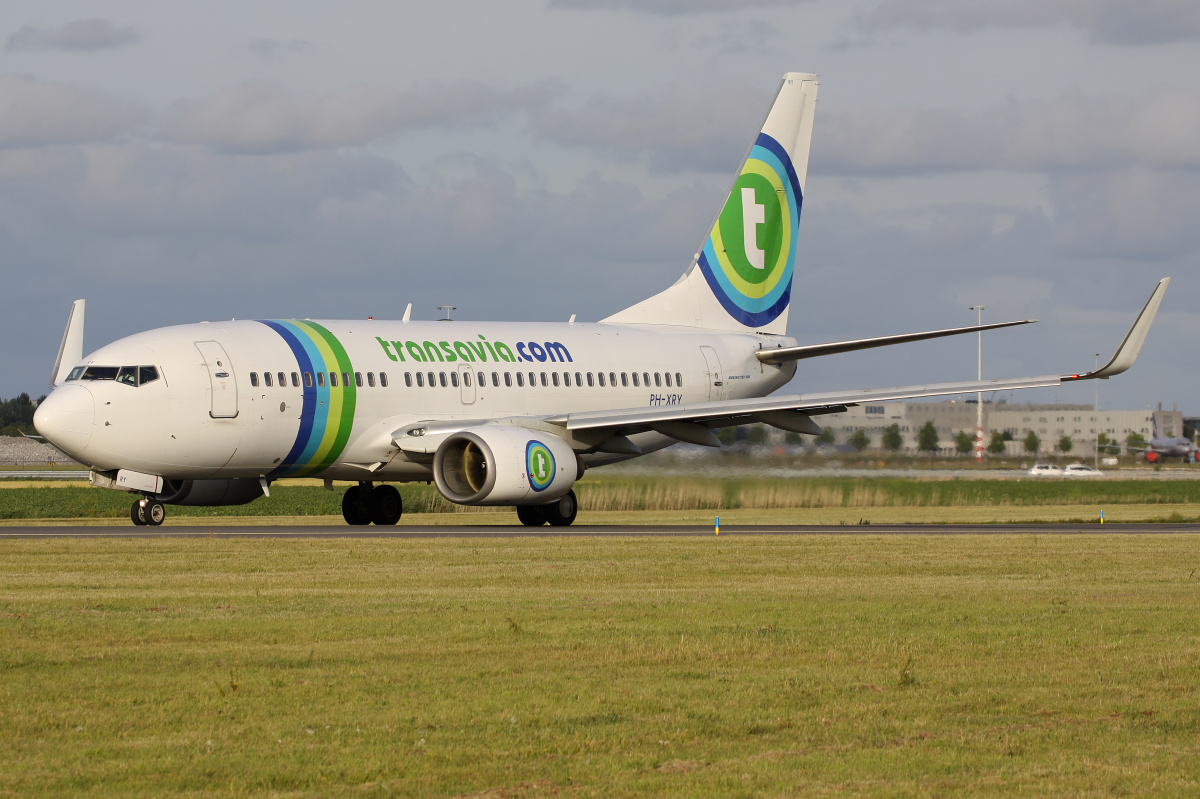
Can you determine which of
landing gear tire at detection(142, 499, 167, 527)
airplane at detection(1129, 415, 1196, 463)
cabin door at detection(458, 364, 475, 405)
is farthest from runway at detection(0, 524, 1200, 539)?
airplane at detection(1129, 415, 1196, 463)

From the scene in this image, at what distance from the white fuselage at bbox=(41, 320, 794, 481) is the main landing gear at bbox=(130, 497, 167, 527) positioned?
1349 mm

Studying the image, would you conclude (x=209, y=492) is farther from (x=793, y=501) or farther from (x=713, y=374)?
(x=793, y=501)

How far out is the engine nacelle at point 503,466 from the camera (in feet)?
98.0

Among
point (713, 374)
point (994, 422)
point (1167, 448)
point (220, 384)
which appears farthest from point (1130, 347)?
point (1167, 448)

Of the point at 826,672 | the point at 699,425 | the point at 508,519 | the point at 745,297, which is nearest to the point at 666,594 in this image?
the point at 826,672

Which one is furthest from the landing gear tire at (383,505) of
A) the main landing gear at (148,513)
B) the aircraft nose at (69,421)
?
the aircraft nose at (69,421)

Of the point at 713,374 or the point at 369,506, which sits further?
the point at 713,374

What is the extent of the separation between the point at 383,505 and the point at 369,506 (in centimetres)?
30

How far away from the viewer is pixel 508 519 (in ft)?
123

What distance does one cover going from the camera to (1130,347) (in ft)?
103

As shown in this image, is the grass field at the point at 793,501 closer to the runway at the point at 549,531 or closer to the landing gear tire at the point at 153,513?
the runway at the point at 549,531

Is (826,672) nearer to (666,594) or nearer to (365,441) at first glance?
(666,594)

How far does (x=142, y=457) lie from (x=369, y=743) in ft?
67.4

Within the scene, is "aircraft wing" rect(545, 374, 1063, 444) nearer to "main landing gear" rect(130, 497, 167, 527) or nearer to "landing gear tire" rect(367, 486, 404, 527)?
"landing gear tire" rect(367, 486, 404, 527)
